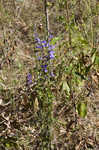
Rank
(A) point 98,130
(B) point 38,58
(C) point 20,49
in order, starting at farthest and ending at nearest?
(C) point 20,49 < (A) point 98,130 < (B) point 38,58

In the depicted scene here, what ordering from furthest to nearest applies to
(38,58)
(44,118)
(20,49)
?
(20,49) → (44,118) → (38,58)

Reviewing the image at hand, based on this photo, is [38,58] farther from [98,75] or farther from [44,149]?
[44,149]

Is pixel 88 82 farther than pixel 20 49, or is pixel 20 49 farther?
pixel 20 49

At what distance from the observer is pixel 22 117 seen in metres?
1.99

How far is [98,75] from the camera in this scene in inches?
68.4

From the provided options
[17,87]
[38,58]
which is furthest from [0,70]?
[38,58]

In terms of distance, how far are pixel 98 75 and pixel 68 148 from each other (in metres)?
0.60

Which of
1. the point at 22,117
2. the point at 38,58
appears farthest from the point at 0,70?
the point at 38,58

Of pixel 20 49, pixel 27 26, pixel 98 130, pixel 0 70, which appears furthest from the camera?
pixel 27 26

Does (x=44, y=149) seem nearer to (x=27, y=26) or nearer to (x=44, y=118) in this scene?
(x=44, y=118)

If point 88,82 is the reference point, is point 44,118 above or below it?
below

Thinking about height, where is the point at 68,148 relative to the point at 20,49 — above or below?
below

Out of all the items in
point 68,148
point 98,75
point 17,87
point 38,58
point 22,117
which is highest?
point 38,58

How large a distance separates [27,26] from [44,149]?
1775 mm
